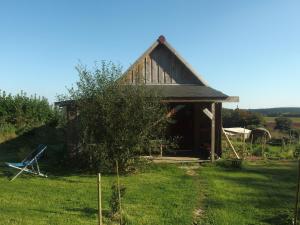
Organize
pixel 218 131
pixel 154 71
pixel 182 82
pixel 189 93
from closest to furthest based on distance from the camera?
pixel 189 93 → pixel 218 131 → pixel 154 71 → pixel 182 82

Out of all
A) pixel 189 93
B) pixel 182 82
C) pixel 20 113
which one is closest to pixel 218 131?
pixel 182 82

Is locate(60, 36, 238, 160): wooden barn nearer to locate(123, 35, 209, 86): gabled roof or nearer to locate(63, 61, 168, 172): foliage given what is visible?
locate(123, 35, 209, 86): gabled roof

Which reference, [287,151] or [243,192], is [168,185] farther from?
[287,151]

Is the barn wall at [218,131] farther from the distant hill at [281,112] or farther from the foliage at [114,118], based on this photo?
the distant hill at [281,112]

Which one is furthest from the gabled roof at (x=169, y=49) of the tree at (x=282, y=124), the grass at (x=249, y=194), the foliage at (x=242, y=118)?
the tree at (x=282, y=124)

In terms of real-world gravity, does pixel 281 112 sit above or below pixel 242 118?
above

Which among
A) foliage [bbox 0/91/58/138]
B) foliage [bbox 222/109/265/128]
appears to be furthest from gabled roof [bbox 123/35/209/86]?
foliage [bbox 222/109/265/128]

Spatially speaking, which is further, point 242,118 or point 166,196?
point 242,118

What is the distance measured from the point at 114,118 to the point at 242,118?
89.5 feet

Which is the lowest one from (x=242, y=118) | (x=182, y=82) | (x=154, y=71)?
(x=242, y=118)

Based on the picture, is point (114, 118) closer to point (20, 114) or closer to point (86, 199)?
point (86, 199)

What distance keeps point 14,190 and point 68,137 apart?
525 cm

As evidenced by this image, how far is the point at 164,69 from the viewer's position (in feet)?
59.7

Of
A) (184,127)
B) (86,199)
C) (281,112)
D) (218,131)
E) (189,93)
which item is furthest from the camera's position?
(281,112)
